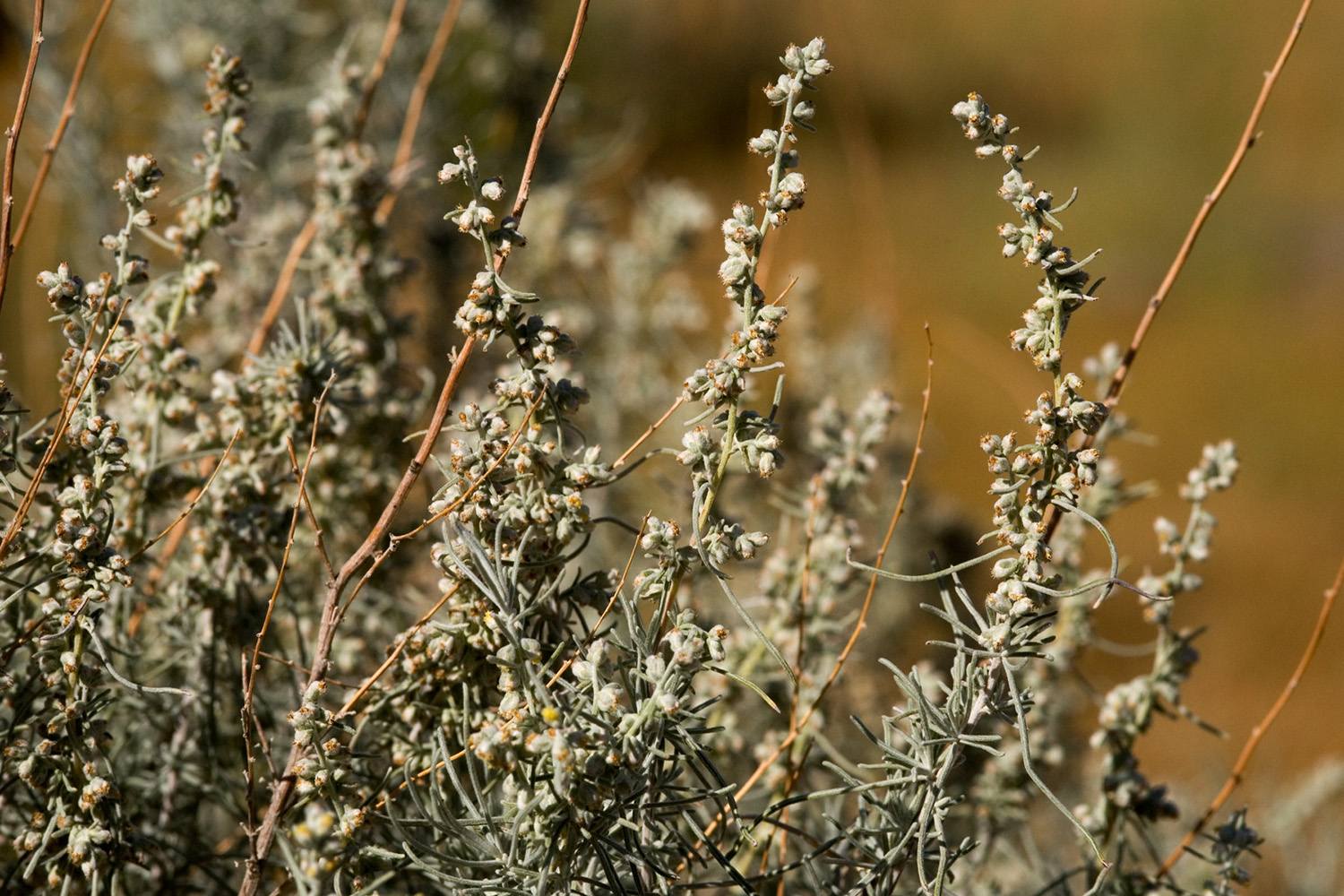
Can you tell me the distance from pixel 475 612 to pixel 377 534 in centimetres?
8

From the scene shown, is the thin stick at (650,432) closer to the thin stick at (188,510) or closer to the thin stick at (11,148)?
the thin stick at (188,510)

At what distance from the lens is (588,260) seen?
6.49 feet

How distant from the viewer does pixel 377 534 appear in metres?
0.60

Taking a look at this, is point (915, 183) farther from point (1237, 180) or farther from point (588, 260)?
point (588, 260)

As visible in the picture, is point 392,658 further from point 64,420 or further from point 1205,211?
point 1205,211

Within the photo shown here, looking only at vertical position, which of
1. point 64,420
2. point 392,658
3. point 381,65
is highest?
point 381,65

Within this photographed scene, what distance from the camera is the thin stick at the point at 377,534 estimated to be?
597 mm

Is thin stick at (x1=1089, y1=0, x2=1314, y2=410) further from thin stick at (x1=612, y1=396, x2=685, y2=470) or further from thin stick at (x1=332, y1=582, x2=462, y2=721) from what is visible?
thin stick at (x1=332, y1=582, x2=462, y2=721)

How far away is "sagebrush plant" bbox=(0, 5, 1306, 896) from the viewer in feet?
1.95

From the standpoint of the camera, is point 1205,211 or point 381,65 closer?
point 1205,211

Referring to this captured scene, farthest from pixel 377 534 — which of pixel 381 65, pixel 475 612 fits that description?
pixel 381 65

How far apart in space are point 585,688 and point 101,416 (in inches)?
13.4

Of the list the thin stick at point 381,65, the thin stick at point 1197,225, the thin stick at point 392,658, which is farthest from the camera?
the thin stick at point 381,65

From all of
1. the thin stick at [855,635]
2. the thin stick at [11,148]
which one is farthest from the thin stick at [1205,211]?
the thin stick at [11,148]
